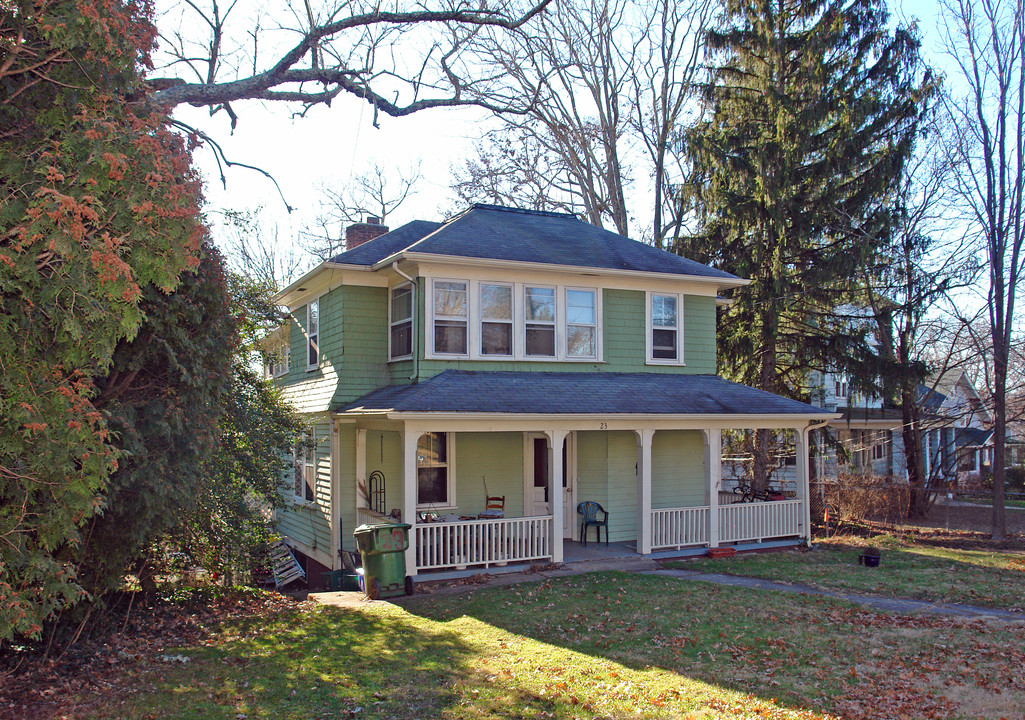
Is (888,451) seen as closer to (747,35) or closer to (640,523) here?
(747,35)

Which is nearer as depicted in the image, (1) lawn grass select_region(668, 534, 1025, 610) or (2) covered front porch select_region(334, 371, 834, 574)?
(1) lawn grass select_region(668, 534, 1025, 610)

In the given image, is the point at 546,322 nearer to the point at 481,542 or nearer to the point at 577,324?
the point at 577,324

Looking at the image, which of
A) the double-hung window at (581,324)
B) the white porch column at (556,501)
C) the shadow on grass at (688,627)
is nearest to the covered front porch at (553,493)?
the white porch column at (556,501)

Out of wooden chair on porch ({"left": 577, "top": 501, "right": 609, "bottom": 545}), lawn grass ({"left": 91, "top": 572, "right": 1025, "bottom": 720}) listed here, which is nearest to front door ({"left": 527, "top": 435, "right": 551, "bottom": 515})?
wooden chair on porch ({"left": 577, "top": 501, "right": 609, "bottom": 545})

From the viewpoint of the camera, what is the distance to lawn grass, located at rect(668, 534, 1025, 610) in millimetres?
11391

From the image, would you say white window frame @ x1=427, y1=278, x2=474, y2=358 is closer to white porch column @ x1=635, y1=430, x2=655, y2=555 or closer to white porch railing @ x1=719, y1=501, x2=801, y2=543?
white porch column @ x1=635, y1=430, x2=655, y2=555

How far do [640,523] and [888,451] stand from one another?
23.2 m

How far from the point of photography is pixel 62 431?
565cm

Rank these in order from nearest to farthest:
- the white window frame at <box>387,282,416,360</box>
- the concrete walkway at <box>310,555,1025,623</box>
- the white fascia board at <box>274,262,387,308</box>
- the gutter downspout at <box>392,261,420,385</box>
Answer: the concrete walkway at <box>310,555,1025,623</box> → the gutter downspout at <box>392,261,420,385</box> → the white window frame at <box>387,282,416,360</box> → the white fascia board at <box>274,262,387,308</box>

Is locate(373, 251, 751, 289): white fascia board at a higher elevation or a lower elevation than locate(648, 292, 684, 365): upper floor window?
higher

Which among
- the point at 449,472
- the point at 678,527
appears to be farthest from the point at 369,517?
the point at 678,527

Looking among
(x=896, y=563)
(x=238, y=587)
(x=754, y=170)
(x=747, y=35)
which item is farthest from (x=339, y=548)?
(x=747, y=35)

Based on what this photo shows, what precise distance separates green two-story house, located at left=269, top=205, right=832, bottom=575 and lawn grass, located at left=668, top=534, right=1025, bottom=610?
108 cm

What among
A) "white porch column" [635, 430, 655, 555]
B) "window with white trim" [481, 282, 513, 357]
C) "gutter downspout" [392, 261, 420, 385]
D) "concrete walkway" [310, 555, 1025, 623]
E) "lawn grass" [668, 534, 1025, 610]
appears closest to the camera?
"concrete walkway" [310, 555, 1025, 623]
